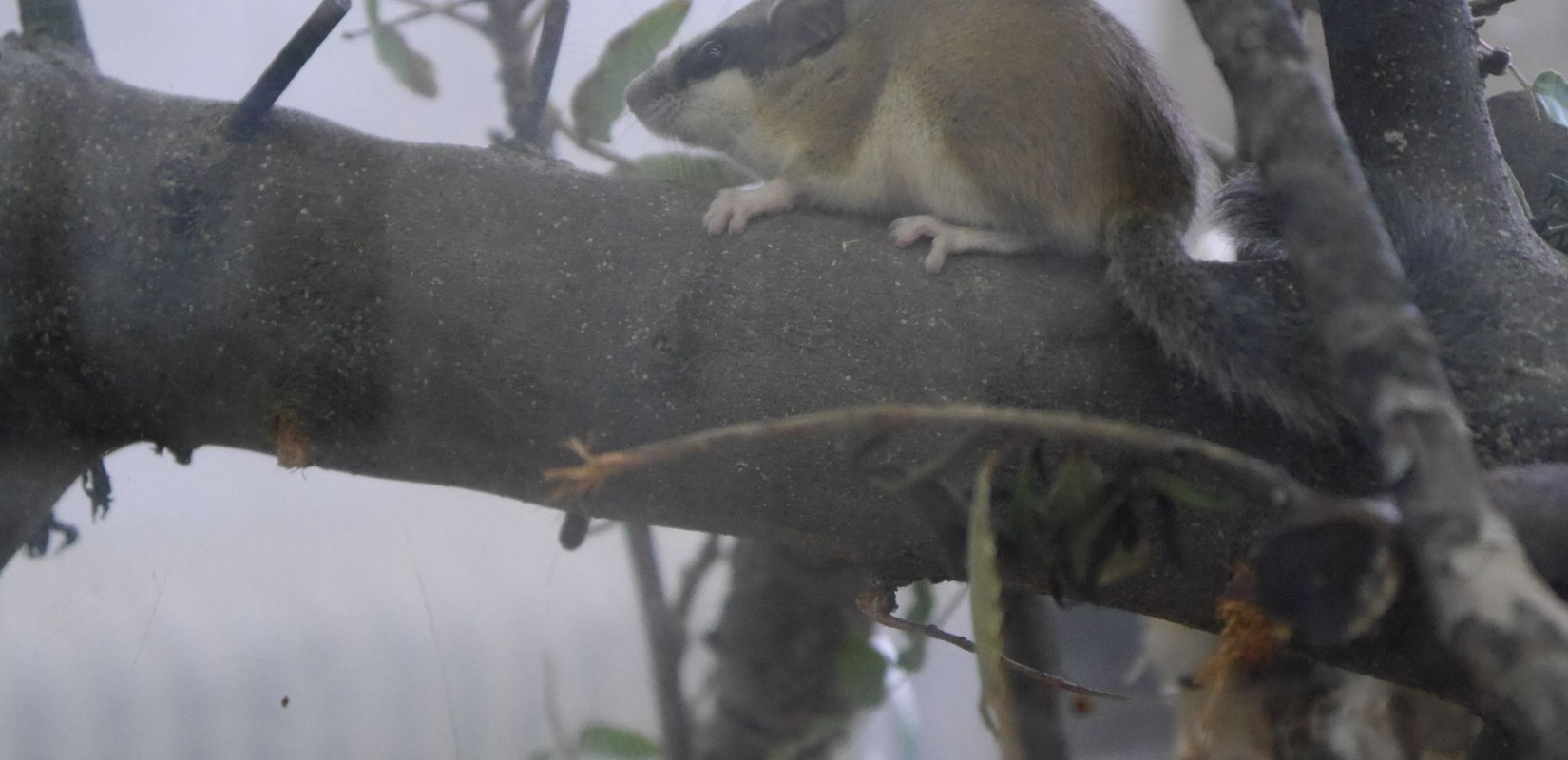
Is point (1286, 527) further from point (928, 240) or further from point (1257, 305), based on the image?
point (928, 240)

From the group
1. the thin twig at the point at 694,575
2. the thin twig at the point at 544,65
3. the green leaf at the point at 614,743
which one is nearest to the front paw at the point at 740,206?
the thin twig at the point at 544,65

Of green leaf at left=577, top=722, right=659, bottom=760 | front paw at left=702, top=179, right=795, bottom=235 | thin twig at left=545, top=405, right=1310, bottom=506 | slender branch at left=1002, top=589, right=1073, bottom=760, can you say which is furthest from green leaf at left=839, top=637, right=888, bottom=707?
thin twig at left=545, top=405, right=1310, bottom=506

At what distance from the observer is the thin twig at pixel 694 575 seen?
1658mm

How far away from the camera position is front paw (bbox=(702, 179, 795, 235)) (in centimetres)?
106

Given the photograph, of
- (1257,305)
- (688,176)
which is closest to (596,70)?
(688,176)

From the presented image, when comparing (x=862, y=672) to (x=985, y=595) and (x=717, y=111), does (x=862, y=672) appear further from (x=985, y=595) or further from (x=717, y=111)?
(x=985, y=595)

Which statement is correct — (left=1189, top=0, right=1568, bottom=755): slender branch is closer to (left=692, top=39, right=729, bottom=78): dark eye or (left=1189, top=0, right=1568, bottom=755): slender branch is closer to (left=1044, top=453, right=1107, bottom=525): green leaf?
(left=1044, top=453, right=1107, bottom=525): green leaf

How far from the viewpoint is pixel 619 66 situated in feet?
4.75

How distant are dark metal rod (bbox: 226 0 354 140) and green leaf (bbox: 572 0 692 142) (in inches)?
18.4

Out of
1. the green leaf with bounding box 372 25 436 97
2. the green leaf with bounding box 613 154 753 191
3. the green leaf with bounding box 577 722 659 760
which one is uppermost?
the green leaf with bounding box 372 25 436 97

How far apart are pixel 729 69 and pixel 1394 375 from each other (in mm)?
1089

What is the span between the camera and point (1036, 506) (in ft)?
2.24

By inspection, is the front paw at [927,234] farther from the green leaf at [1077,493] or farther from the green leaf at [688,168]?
the green leaf at [688,168]

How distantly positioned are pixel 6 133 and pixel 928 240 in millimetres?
930
